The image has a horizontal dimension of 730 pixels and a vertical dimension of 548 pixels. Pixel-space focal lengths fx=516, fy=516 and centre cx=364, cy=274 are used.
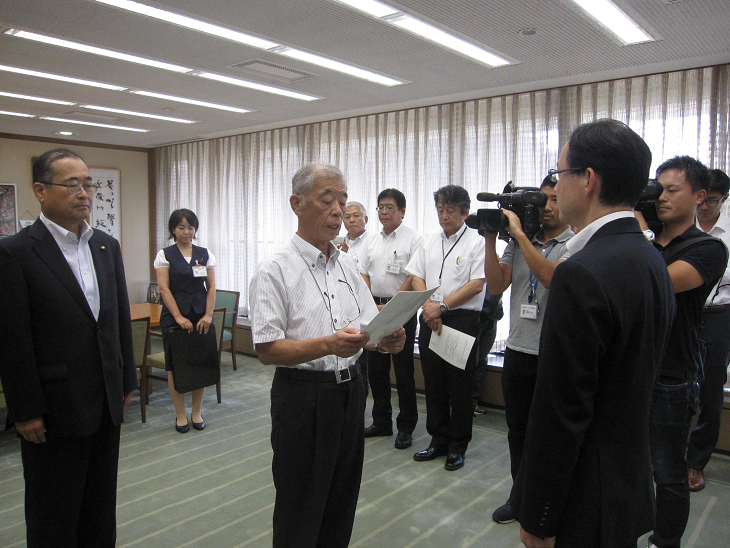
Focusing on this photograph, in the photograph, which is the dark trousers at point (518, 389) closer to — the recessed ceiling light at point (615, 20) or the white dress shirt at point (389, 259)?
the white dress shirt at point (389, 259)

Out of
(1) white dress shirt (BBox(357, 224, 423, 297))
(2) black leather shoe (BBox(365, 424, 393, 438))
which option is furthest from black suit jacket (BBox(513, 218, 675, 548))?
(2) black leather shoe (BBox(365, 424, 393, 438))

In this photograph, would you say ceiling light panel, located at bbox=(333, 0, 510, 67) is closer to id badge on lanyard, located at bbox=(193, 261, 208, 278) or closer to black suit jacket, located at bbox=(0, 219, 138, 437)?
black suit jacket, located at bbox=(0, 219, 138, 437)

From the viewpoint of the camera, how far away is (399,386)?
152 inches

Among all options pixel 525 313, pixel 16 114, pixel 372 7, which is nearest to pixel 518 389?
pixel 525 313

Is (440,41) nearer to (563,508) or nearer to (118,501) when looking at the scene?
(563,508)

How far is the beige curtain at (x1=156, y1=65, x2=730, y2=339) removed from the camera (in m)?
4.04

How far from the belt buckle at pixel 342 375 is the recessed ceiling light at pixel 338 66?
2.85 meters

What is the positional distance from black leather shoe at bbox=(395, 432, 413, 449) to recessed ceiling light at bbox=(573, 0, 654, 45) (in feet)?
9.81

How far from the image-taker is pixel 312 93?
4.98m

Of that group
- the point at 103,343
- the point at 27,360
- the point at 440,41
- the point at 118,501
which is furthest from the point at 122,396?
the point at 440,41

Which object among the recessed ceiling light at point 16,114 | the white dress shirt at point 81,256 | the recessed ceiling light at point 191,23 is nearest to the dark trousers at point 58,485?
the white dress shirt at point 81,256

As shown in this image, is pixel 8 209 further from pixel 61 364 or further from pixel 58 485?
pixel 58 485

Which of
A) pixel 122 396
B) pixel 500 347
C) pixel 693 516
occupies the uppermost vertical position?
pixel 122 396

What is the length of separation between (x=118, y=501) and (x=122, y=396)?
130 centimetres
